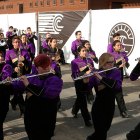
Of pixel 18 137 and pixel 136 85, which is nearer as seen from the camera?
pixel 18 137

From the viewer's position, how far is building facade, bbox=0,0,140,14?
76.5 ft

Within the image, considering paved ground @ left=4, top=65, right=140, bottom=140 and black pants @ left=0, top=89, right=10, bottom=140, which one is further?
paved ground @ left=4, top=65, right=140, bottom=140

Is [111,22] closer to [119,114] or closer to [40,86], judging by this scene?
[119,114]

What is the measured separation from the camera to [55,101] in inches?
191

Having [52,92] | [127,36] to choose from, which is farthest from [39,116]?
[127,36]

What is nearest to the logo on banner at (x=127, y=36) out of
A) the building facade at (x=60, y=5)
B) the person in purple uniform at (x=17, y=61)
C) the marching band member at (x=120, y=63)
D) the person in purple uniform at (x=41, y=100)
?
the marching band member at (x=120, y=63)

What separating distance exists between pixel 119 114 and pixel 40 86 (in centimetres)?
421

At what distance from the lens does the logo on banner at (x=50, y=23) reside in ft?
57.2

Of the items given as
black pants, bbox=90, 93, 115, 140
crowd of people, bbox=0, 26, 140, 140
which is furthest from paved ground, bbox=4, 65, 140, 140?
black pants, bbox=90, 93, 115, 140

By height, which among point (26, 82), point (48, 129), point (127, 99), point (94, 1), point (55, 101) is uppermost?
point (94, 1)

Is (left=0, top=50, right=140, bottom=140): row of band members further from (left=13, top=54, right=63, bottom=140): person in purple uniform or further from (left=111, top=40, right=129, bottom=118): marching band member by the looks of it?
(left=111, top=40, right=129, bottom=118): marching band member

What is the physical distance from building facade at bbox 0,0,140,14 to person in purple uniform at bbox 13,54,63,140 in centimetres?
1713

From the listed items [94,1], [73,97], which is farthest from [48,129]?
[94,1]

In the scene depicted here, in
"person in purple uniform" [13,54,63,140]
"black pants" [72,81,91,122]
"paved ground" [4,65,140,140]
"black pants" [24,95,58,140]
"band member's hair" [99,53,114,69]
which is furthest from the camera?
"black pants" [72,81,91,122]
